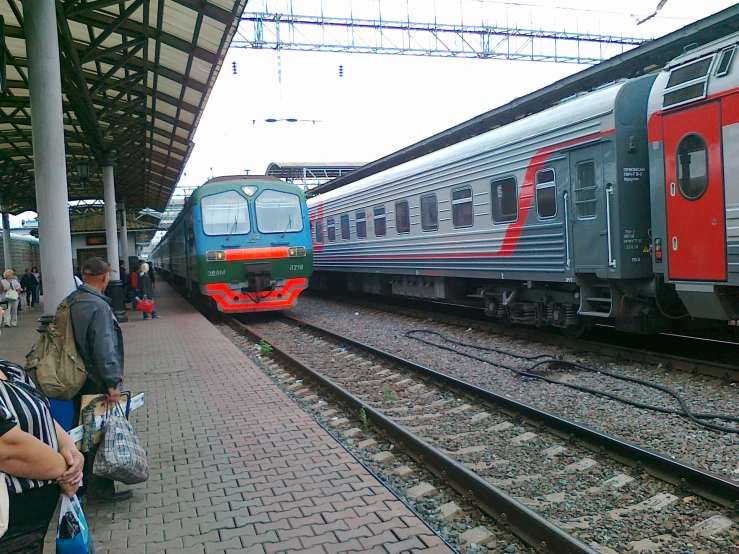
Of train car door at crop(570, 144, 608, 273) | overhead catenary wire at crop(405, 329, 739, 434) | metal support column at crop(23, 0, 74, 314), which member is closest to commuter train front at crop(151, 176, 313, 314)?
overhead catenary wire at crop(405, 329, 739, 434)

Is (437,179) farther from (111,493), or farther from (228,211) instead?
(111,493)

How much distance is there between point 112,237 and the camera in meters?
17.5

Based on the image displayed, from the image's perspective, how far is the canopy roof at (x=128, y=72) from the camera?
1016cm

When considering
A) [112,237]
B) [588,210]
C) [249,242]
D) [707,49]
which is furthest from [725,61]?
[112,237]

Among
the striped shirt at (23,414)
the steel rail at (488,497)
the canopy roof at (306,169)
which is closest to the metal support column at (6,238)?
the canopy roof at (306,169)

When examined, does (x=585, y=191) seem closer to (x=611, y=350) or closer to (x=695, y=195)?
(x=695, y=195)

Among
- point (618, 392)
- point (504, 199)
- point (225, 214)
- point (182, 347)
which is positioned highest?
point (225, 214)

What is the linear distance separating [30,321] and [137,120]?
24.7ft

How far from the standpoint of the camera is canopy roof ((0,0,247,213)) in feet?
33.3

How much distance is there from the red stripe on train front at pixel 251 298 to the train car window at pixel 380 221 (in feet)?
7.56

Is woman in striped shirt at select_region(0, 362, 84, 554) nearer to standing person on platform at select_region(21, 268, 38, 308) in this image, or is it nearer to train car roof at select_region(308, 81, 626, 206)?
train car roof at select_region(308, 81, 626, 206)

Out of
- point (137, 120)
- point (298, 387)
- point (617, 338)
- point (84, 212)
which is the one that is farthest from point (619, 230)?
point (84, 212)

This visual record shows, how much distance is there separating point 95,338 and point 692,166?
6.52 metres

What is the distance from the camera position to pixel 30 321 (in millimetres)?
19031
